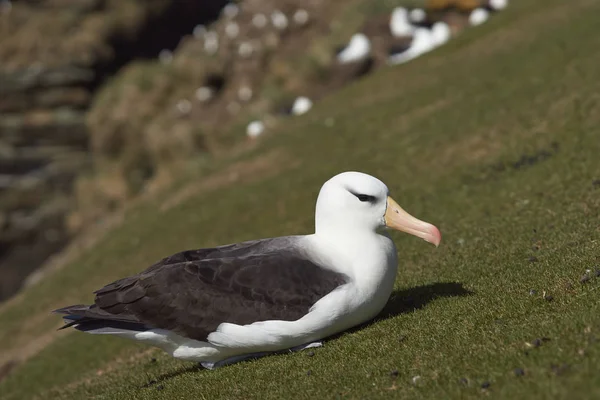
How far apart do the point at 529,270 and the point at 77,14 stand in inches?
3456

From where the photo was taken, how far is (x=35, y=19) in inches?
3563

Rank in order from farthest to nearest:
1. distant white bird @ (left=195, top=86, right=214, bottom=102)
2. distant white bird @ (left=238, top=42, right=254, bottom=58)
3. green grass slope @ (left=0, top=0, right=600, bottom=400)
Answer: distant white bird @ (left=238, top=42, right=254, bottom=58) → distant white bird @ (left=195, top=86, right=214, bottom=102) → green grass slope @ (left=0, top=0, right=600, bottom=400)

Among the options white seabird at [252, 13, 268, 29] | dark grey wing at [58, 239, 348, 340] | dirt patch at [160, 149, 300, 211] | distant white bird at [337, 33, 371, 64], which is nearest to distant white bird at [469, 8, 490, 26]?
distant white bird at [337, 33, 371, 64]

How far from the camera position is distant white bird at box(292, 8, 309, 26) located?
5756 centimetres

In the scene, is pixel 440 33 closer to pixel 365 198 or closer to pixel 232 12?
pixel 365 198

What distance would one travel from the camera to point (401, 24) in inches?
1641

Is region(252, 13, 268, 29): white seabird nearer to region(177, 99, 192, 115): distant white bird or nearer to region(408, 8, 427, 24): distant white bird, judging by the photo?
region(177, 99, 192, 115): distant white bird

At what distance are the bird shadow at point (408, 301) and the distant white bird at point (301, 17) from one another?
47.5 m

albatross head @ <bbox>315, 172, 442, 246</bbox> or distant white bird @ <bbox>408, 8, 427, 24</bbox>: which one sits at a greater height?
albatross head @ <bbox>315, 172, 442, 246</bbox>

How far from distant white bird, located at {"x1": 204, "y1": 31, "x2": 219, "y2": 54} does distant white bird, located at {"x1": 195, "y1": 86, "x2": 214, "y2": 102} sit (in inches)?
319

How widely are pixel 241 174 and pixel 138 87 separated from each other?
37.5 m

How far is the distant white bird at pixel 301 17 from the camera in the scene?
189 feet

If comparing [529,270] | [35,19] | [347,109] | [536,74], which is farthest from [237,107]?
[35,19]

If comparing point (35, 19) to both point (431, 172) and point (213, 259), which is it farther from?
point (213, 259)
